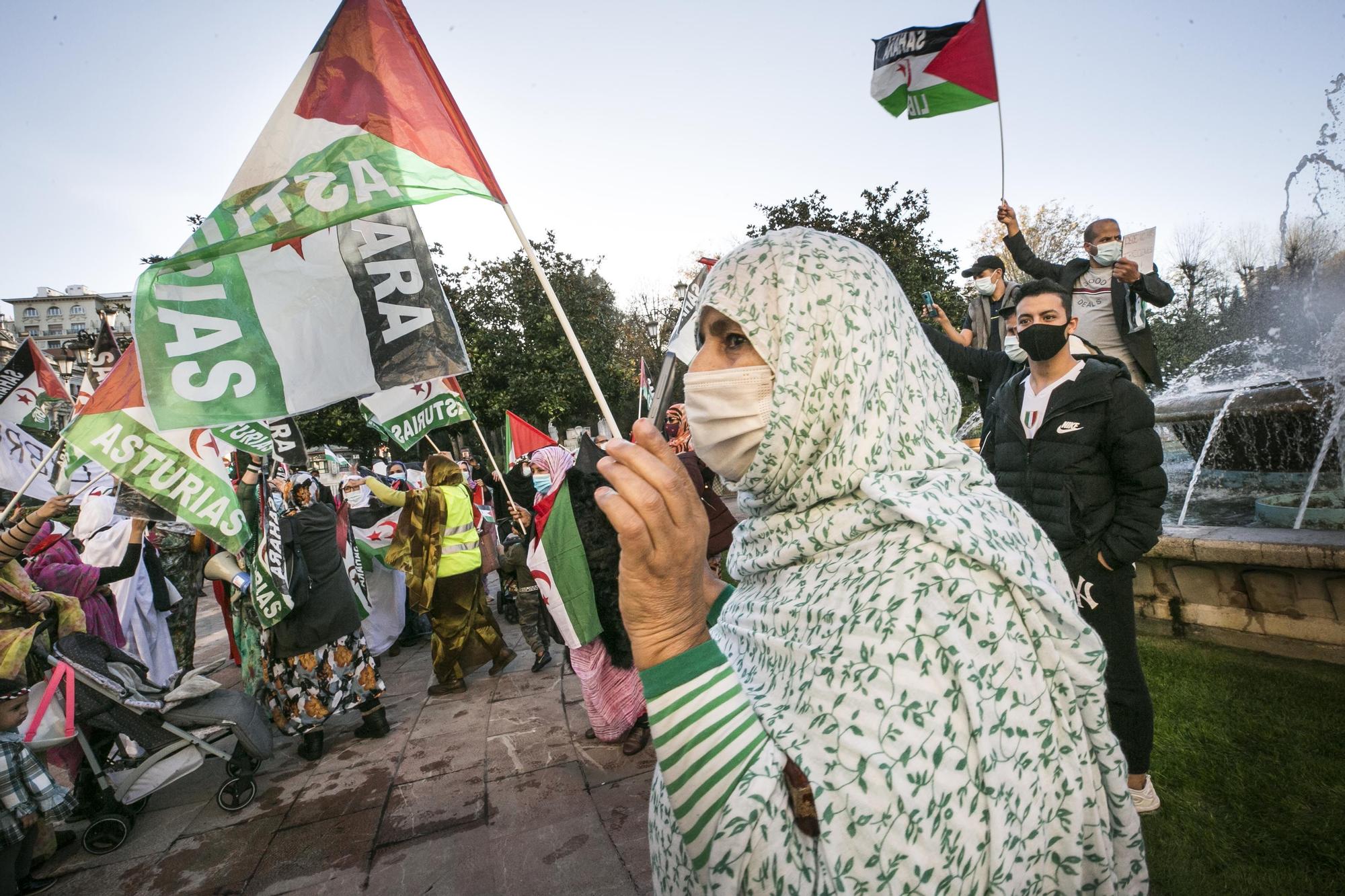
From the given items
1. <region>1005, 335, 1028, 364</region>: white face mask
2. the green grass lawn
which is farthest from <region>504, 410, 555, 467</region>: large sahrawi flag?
the green grass lawn

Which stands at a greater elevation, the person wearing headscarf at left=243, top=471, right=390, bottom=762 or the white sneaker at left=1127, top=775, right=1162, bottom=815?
the person wearing headscarf at left=243, top=471, right=390, bottom=762

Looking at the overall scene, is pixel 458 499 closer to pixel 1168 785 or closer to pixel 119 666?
pixel 119 666

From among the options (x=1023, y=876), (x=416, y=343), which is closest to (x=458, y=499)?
(x=416, y=343)

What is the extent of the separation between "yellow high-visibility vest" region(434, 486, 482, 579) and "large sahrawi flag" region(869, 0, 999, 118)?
4.98 m

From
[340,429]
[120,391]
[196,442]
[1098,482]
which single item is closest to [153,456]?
[196,442]

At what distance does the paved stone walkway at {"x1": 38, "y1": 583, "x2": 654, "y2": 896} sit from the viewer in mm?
3020

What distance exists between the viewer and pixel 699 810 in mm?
960

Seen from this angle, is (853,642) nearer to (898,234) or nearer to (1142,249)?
(1142,249)

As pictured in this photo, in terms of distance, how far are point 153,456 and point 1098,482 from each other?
3.89 meters

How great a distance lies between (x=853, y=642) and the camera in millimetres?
988

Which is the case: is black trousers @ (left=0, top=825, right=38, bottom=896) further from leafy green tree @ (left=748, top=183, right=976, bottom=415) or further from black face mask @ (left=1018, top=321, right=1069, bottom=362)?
leafy green tree @ (left=748, top=183, right=976, bottom=415)

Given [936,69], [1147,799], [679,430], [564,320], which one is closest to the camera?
[564,320]

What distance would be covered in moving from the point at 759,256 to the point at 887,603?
2.41 feet

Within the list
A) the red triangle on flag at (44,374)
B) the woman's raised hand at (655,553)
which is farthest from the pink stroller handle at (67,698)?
the woman's raised hand at (655,553)
